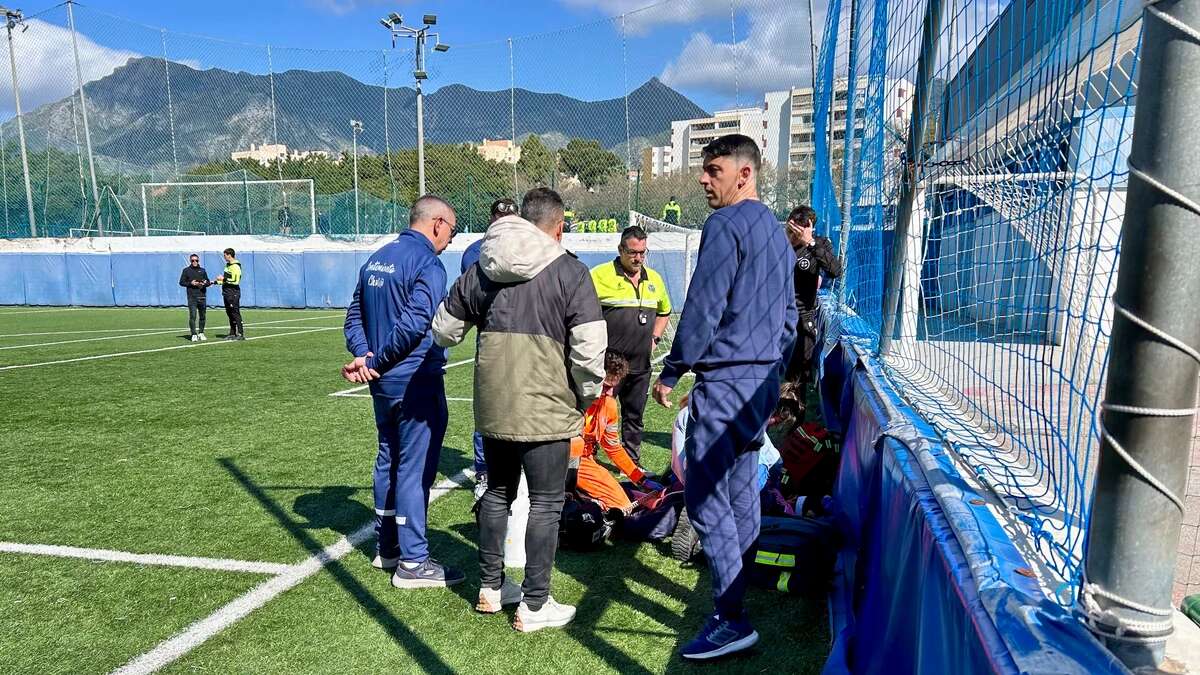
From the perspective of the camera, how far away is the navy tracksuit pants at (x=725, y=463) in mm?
3049

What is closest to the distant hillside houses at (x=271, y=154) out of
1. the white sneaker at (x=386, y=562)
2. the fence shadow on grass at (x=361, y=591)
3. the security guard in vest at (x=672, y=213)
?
the security guard in vest at (x=672, y=213)

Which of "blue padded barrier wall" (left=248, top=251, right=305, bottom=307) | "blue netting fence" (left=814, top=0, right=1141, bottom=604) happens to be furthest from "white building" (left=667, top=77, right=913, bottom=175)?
"blue padded barrier wall" (left=248, top=251, right=305, bottom=307)

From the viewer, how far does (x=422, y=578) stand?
155 inches

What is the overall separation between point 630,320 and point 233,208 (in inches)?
1006

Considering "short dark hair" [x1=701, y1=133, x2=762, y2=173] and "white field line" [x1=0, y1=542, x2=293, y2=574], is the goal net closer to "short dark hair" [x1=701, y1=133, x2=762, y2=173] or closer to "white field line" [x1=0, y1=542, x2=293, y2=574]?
"white field line" [x1=0, y1=542, x2=293, y2=574]

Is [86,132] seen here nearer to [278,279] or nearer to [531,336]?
[278,279]

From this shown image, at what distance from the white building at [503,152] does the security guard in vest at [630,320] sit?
2018 cm

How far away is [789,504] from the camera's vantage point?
14.6ft

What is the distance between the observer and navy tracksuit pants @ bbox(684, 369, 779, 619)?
305 centimetres

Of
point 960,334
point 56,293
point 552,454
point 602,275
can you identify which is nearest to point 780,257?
point 960,334

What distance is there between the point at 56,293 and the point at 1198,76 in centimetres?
3117

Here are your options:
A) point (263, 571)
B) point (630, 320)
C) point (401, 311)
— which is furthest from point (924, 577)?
point (630, 320)

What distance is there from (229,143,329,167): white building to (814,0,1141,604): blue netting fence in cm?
2957

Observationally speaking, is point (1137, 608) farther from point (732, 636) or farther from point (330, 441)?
point (330, 441)
